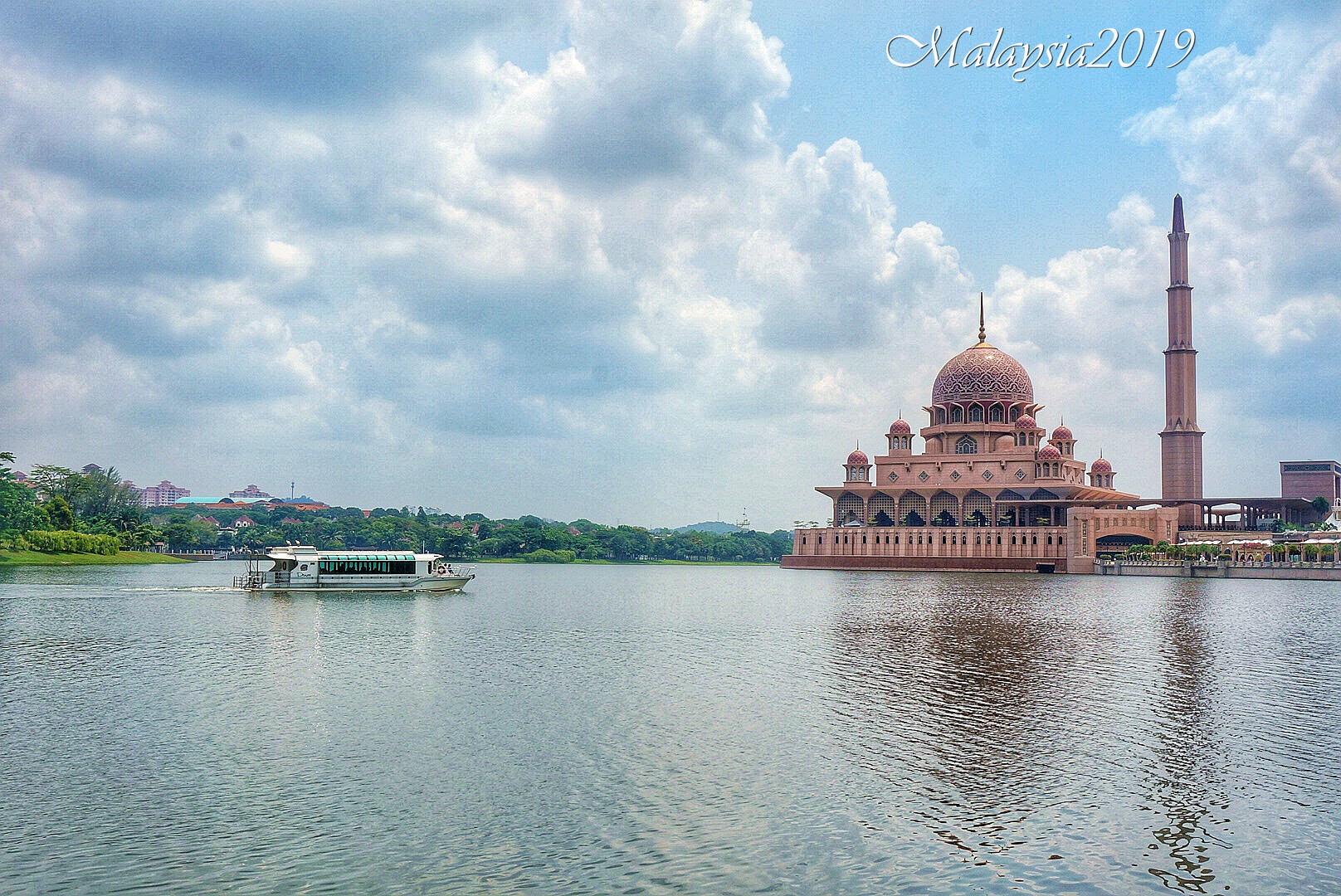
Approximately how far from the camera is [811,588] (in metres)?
82.6

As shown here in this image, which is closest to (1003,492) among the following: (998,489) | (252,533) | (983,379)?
(998,489)

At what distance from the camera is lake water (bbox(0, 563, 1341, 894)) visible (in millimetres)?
14516

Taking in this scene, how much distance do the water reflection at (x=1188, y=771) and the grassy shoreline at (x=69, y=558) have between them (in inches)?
3947

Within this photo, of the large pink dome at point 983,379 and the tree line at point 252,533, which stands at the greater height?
the large pink dome at point 983,379

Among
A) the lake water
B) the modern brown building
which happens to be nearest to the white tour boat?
the lake water

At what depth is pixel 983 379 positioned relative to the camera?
120 m

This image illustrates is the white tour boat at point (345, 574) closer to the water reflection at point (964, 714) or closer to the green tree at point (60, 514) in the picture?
the water reflection at point (964, 714)

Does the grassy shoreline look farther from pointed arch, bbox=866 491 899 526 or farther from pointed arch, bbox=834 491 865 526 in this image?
pointed arch, bbox=866 491 899 526

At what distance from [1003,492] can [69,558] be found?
95.6 m

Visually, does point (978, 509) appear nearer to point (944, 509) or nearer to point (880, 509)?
point (944, 509)

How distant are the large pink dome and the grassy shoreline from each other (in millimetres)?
92191

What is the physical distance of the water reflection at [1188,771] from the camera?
15133mm

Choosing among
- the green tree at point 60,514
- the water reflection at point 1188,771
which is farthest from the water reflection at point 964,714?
the green tree at point 60,514

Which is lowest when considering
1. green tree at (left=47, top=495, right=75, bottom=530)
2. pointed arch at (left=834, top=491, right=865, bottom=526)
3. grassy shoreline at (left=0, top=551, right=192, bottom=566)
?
grassy shoreline at (left=0, top=551, right=192, bottom=566)
